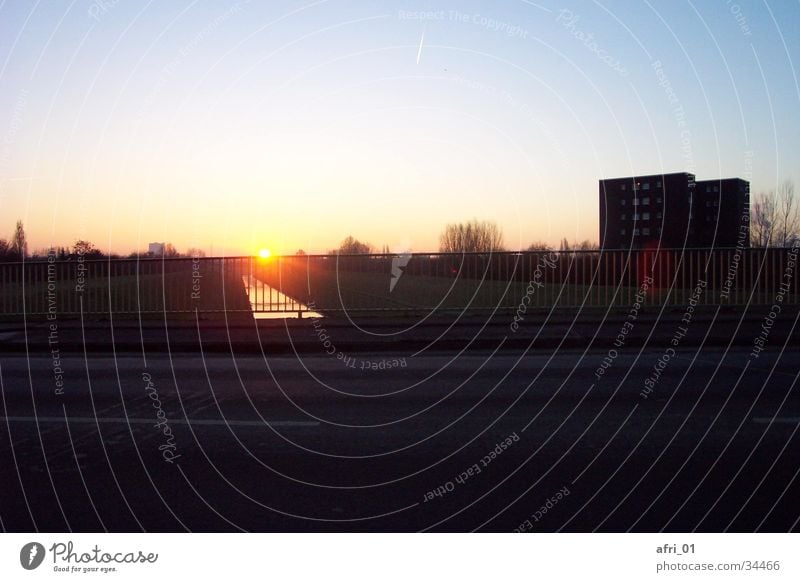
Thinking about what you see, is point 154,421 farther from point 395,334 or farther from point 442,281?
point 442,281

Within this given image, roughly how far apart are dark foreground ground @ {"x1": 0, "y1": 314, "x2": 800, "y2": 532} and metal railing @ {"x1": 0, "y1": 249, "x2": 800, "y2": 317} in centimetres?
454

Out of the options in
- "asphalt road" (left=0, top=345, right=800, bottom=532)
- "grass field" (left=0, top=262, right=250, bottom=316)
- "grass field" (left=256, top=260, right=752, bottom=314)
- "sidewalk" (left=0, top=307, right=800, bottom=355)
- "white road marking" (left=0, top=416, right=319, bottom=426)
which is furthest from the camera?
"grass field" (left=0, top=262, right=250, bottom=316)

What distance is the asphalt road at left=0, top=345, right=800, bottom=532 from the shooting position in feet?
15.9

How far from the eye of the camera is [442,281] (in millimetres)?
17312

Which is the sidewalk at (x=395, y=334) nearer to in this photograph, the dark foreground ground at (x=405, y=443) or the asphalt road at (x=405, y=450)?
the dark foreground ground at (x=405, y=443)

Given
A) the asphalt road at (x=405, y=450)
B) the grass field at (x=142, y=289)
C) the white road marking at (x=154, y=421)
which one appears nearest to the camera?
the asphalt road at (x=405, y=450)

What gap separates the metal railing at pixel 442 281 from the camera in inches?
664

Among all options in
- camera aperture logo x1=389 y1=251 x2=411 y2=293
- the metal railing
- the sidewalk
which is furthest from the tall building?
camera aperture logo x1=389 y1=251 x2=411 y2=293
